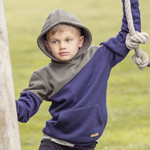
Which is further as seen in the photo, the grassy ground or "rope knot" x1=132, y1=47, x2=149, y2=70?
the grassy ground

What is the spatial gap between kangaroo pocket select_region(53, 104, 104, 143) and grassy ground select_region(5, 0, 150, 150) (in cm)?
240

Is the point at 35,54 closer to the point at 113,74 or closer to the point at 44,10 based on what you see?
the point at 113,74

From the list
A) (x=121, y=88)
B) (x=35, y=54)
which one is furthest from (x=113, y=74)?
(x=35, y=54)

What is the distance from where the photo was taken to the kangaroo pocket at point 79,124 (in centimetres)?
278

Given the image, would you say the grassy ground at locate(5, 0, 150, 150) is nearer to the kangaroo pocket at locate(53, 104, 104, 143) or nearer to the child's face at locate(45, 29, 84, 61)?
the kangaroo pocket at locate(53, 104, 104, 143)

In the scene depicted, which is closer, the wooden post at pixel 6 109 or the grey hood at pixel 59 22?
the wooden post at pixel 6 109

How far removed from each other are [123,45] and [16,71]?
9423 millimetres

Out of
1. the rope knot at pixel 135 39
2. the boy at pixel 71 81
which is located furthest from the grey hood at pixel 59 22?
the rope knot at pixel 135 39

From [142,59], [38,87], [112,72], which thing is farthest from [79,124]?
[112,72]

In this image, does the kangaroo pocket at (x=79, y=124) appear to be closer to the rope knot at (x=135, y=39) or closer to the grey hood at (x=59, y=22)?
the grey hood at (x=59, y=22)

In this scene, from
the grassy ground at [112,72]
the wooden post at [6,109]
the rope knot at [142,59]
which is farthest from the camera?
the grassy ground at [112,72]

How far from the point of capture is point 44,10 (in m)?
22.3

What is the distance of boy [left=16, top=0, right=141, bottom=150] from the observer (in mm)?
2744

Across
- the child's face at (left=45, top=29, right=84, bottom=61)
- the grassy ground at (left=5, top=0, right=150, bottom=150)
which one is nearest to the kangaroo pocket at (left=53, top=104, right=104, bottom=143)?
the child's face at (left=45, top=29, right=84, bottom=61)
